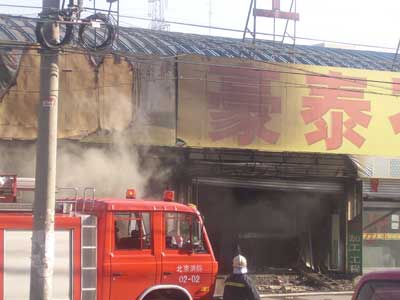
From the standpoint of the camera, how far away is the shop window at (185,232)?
934cm

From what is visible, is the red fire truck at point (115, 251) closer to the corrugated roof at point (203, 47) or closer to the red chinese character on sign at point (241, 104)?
the red chinese character on sign at point (241, 104)

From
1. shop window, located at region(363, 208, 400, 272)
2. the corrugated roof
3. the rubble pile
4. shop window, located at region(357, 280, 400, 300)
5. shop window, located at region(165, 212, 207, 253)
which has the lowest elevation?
the rubble pile

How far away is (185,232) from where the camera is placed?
9.39 m

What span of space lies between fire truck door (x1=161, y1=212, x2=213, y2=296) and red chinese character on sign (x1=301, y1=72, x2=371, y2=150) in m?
7.10

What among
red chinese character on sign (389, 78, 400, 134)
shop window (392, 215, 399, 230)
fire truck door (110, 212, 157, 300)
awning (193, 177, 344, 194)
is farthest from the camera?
shop window (392, 215, 399, 230)

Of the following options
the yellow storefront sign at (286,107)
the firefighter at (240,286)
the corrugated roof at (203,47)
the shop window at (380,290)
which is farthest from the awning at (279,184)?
the shop window at (380,290)

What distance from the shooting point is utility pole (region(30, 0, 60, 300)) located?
797 cm

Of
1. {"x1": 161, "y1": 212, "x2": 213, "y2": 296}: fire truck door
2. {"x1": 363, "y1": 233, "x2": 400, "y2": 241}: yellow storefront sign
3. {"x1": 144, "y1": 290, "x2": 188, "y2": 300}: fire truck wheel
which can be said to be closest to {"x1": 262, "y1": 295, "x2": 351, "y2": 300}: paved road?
{"x1": 363, "y1": 233, "x2": 400, "y2": 241}: yellow storefront sign

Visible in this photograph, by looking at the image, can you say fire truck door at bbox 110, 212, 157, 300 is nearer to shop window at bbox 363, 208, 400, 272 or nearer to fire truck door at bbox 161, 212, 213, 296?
fire truck door at bbox 161, 212, 213, 296

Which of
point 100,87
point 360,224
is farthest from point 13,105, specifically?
point 360,224

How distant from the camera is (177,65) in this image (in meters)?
14.7

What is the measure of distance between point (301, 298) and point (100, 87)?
6.18 meters

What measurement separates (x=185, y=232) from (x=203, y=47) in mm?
9709

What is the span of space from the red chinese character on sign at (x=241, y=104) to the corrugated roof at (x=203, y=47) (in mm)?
1688
